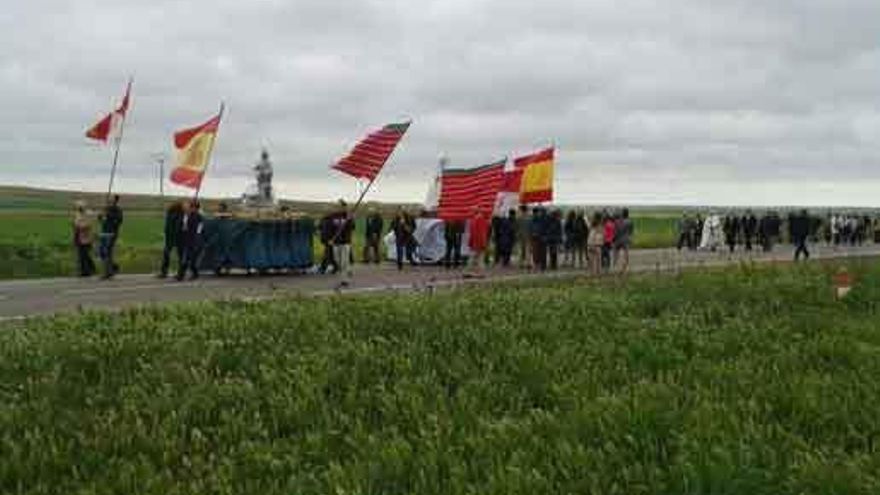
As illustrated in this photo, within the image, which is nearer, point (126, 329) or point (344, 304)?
point (126, 329)

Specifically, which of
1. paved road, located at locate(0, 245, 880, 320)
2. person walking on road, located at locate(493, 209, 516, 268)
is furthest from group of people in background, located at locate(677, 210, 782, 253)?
paved road, located at locate(0, 245, 880, 320)

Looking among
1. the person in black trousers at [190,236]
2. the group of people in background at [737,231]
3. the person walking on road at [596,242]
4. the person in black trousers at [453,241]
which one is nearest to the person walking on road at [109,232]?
the person in black trousers at [190,236]

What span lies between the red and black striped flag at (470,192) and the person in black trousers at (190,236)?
5293 mm

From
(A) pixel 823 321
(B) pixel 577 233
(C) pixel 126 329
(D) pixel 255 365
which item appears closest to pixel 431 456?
(D) pixel 255 365

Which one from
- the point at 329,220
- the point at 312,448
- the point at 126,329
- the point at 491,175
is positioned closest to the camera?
the point at 312,448

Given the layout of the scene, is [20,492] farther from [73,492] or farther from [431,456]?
[431,456]

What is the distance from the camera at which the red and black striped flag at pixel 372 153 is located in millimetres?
21078

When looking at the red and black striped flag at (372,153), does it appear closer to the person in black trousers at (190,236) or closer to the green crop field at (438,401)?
the person in black trousers at (190,236)

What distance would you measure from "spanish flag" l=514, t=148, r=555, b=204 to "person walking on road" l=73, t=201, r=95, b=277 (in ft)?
37.6

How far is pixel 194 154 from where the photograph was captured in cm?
2484

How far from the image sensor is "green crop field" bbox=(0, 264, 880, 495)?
20.1 feet

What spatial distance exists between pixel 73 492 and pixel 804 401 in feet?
15.4

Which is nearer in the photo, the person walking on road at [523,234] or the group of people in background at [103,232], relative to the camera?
the group of people in background at [103,232]

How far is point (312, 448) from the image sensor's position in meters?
7.06
